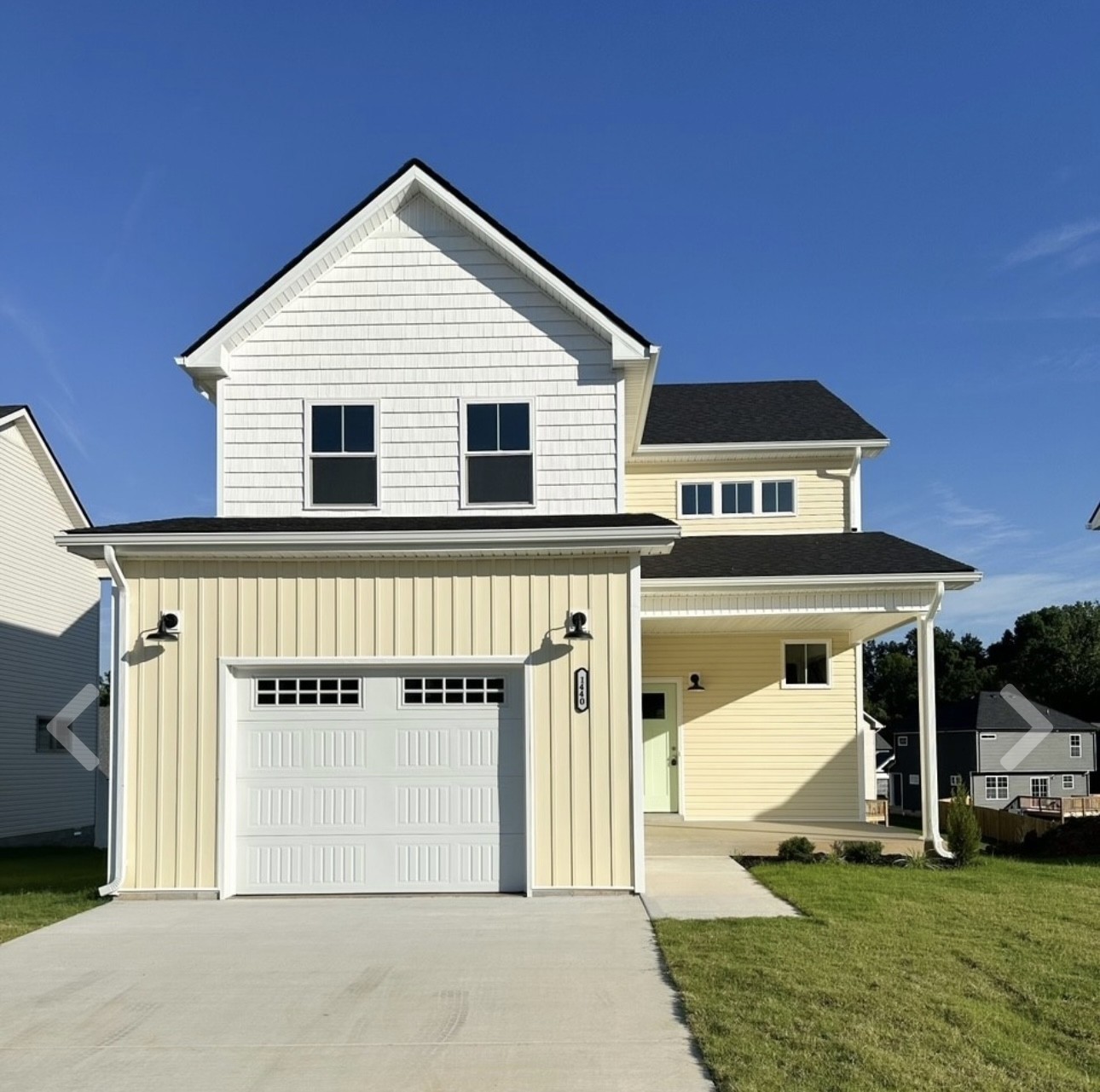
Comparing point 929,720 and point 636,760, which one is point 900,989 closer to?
point 636,760

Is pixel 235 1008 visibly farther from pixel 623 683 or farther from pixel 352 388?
pixel 352 388

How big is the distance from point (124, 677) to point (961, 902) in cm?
845

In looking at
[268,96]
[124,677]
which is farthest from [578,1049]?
[268,96]

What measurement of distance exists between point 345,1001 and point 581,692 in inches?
185

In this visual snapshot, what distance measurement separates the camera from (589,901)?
1145cm

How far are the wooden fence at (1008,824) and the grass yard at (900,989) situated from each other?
6.27 metres

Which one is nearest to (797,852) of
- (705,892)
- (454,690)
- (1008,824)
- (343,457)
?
(705,892)

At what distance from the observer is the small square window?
2052 cm

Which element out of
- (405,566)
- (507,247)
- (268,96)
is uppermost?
(268,96)

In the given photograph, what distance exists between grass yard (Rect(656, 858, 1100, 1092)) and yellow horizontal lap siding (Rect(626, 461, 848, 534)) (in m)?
8.89

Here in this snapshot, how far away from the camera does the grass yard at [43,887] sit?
1112cm

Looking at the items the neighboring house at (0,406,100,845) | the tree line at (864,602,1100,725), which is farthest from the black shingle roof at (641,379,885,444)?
the tree line at (864,602,1100,725)

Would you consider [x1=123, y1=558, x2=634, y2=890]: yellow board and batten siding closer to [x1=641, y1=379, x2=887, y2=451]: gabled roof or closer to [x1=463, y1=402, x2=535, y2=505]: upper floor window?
[x1=463, y1=402, x2=535, y2=505]: upper floor window

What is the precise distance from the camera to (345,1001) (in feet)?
25.5
